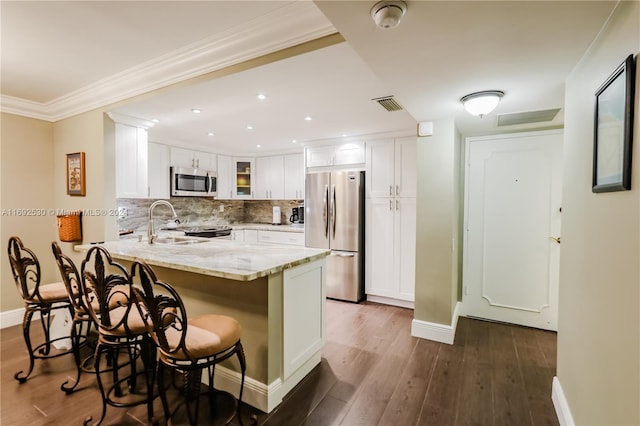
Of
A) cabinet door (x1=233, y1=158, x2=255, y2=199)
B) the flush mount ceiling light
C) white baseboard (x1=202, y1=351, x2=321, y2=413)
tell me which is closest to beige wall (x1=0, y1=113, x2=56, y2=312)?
cabinet door (x1=233, y1=158, x2=255, y2=199)

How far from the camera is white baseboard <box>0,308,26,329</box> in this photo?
3234 mm

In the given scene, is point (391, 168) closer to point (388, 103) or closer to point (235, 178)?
point (388, 103)

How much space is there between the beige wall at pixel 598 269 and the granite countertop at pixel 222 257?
5.06ft

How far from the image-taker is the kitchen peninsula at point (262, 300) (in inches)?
74.2

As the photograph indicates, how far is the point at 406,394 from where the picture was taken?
2076mm

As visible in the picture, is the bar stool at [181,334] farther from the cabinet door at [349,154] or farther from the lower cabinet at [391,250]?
the cabinet door at [349,154]

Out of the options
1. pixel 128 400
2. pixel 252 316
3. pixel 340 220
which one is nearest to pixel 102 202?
pixel 128 400

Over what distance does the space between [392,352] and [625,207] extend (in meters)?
2.09

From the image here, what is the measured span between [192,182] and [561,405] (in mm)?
4878

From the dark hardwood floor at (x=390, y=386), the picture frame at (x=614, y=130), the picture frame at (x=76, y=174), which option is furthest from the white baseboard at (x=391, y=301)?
the picture frame at (x=76, y=174)

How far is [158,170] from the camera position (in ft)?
14.3

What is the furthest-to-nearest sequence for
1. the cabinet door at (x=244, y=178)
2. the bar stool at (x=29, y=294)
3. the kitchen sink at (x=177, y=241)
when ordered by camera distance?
1. the cabinet door at (x=244, y=178)
2. the kitchen sink at (x=177, y=241)
3. the bar stool at (x=29, y=294)

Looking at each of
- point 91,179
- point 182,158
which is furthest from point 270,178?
point 91,179

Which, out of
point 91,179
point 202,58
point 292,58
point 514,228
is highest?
point 202,58
